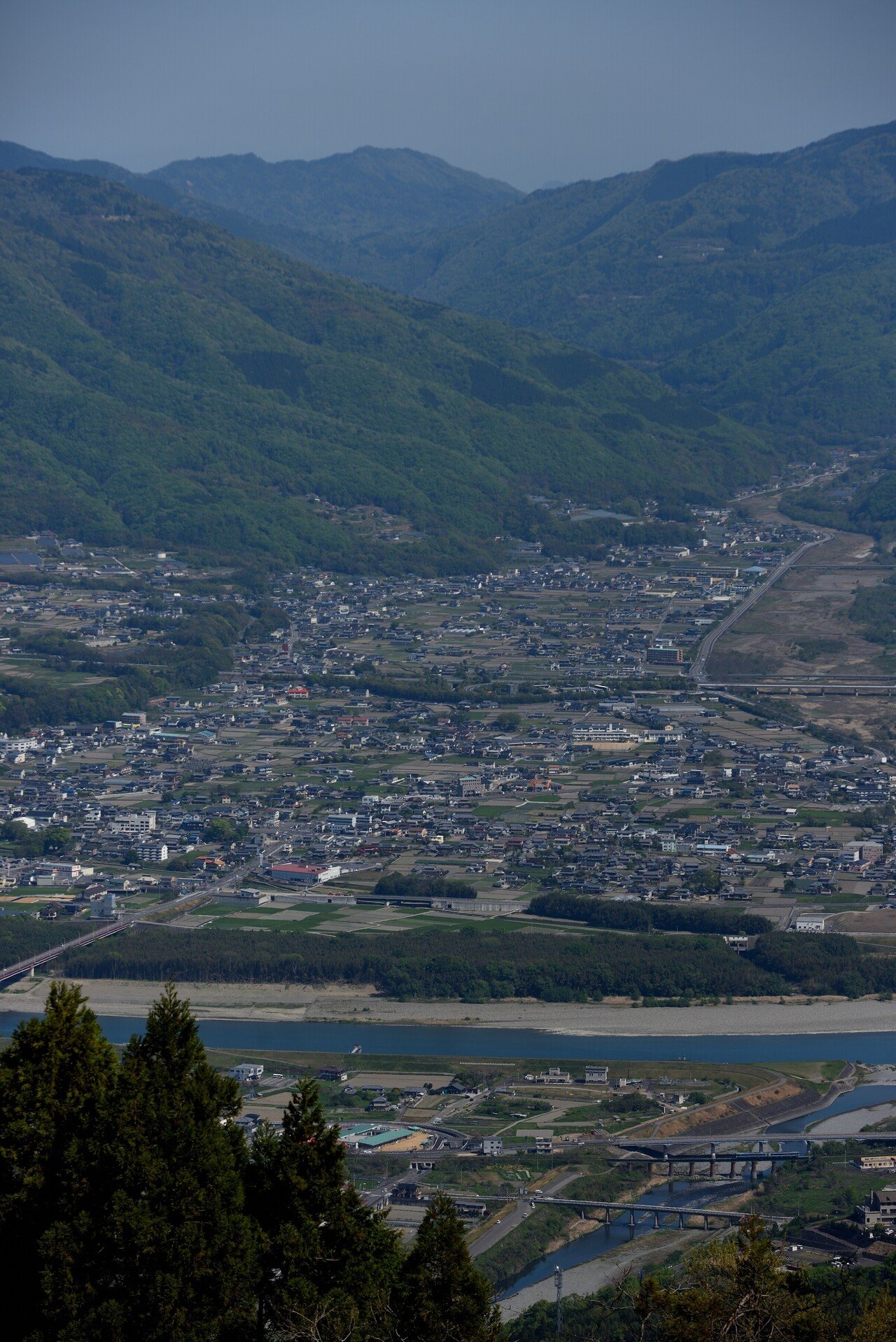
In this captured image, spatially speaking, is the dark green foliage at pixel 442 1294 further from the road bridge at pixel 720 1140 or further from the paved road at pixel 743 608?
the paved road at pixel 743 608

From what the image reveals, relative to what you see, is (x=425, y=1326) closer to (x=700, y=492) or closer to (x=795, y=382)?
(x=700, y=492)

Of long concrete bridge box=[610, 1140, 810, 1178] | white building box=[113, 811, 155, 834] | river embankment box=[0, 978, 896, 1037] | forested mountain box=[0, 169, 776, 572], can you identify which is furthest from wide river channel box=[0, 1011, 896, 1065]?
forested mountain box=[0, 169, 776, 572]

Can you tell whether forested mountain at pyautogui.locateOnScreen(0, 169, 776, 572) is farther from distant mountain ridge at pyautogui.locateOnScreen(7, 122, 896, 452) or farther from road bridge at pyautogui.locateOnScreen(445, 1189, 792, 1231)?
road bridge at pyautogui.locateOnScreen(445, 1189, 792, 1231)

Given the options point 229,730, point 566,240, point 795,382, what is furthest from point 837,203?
point 229,730

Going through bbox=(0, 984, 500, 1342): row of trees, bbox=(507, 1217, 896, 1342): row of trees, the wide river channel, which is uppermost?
bbox=(0, 984, 500, 1342): row of trees

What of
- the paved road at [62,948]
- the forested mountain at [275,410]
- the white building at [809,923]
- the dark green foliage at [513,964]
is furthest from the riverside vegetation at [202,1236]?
the forested mountain at [275,410]

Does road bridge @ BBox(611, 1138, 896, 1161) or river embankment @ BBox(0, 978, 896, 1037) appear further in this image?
river embankment @ BBox(0, 978, 896, 1037)

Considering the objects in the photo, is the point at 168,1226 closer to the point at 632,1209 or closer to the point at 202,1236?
the point at 202,1236
